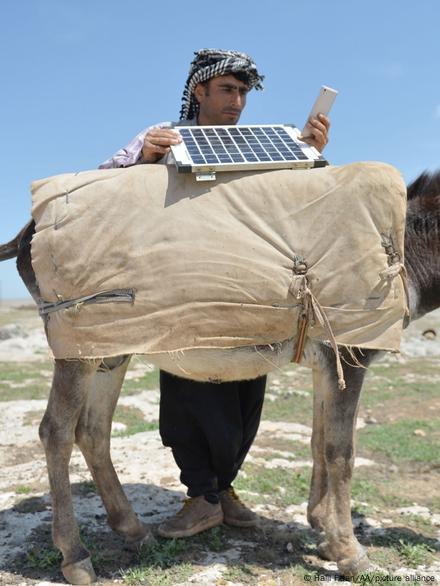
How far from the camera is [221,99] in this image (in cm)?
392

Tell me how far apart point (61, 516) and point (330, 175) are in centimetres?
249

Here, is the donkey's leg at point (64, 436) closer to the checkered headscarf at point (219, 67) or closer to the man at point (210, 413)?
the man at point (210, 413)

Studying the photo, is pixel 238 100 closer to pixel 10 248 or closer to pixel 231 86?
pixel 231 86

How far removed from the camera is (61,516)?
3406 millimetres

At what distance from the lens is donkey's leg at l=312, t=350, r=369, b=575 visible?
3.32m

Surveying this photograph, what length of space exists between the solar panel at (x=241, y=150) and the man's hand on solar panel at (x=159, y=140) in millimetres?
58

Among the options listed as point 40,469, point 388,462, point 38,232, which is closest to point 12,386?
point 40,469

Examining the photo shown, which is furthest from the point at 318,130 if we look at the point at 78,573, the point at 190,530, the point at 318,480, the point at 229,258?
the point at 78,573

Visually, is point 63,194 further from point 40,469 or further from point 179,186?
point 40,469

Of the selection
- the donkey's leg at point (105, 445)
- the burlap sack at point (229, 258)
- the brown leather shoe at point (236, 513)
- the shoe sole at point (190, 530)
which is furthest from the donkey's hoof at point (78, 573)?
the burlap sack at point (229, 258)

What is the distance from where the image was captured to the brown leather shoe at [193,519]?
384 cm

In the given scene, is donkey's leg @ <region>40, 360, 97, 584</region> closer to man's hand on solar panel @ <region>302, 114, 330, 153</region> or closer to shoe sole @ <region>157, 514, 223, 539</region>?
shoe sole @ <region>157, 514, 223, 539</region>

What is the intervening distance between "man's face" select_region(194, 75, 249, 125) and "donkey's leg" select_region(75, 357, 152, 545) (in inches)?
68.4

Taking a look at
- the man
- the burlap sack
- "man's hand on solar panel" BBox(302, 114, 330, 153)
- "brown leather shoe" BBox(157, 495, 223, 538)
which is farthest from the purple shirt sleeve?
"brown leather shoe" BBox(157, 495, 223, 538)
